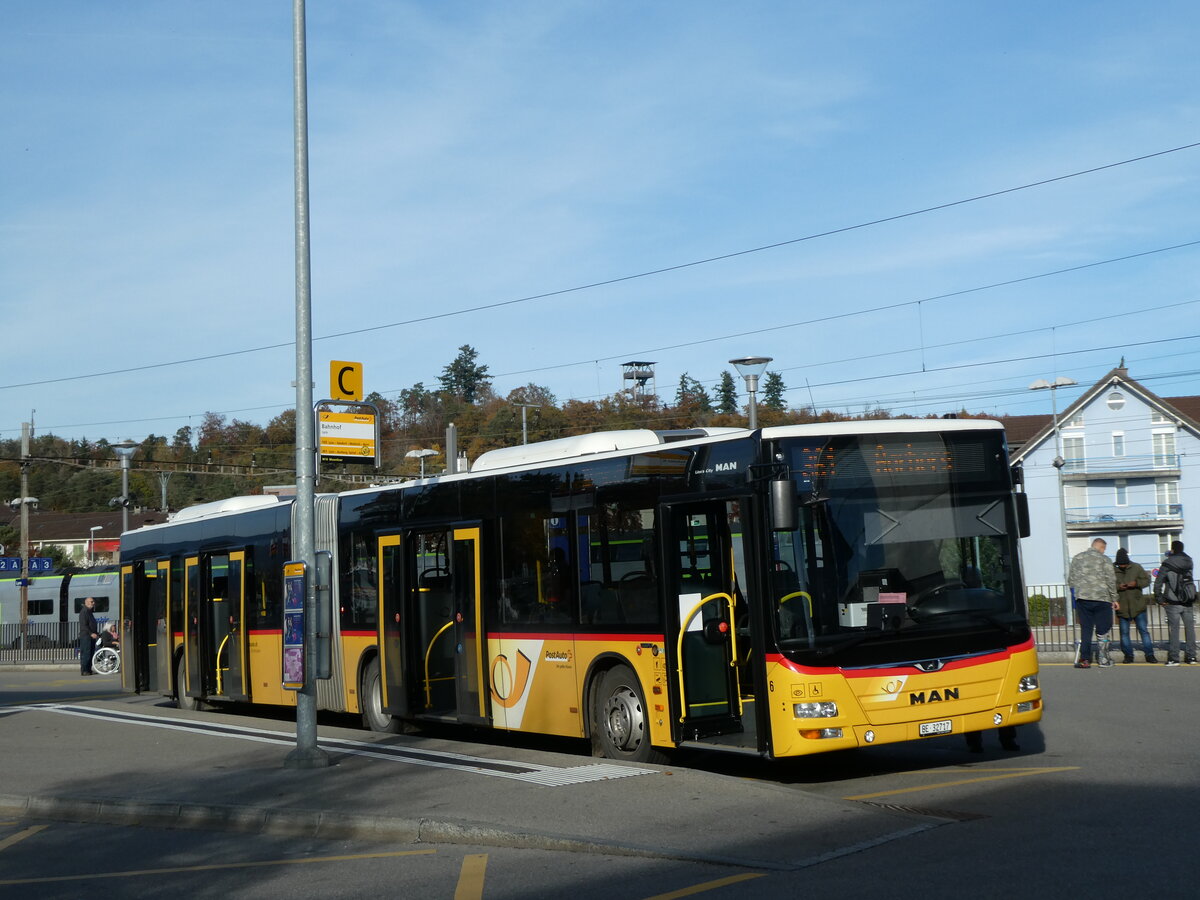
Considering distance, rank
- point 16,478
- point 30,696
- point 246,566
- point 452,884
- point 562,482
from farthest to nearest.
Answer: point 16,478 < point 30,696 < point 246,566 < point 562,482 < point 452,884

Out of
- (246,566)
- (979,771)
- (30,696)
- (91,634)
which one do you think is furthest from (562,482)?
(91,634)

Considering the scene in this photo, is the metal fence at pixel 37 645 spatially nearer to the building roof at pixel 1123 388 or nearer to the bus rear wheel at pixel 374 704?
the bus rear wheel at pixel 374 704

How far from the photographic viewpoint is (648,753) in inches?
479

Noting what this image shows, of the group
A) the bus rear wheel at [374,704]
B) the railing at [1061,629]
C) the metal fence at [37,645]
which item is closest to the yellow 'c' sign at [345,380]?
the bus rear wheel at [374,704]

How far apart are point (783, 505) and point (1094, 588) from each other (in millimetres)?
11144

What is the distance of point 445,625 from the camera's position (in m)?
15.3

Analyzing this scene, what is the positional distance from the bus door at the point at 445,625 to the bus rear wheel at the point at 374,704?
1012mm

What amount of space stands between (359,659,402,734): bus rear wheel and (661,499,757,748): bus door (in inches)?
234

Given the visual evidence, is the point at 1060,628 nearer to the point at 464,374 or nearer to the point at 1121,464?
the point at 1121,464

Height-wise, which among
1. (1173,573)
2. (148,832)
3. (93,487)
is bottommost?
(148,832)

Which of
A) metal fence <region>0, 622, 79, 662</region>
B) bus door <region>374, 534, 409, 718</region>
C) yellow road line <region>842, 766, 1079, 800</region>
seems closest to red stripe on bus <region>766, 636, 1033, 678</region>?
yellow road line <region>842, 766, 1079, 800</region>

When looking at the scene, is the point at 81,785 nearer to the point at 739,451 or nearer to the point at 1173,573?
the point at 739,451

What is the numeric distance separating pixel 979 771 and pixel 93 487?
358ft

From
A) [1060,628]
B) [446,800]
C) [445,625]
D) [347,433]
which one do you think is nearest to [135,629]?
[445,625]
